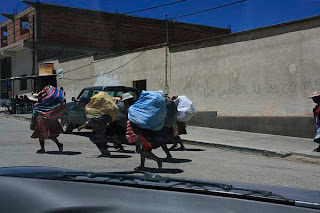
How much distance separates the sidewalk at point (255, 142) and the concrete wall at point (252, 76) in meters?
0.72

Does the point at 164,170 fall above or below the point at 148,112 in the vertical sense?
below

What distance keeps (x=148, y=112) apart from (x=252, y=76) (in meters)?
8.66

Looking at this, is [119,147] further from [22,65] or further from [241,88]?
[22,65]

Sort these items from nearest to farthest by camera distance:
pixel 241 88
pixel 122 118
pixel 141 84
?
1. pixel 122 118
2. pixel 241 88
3. pixel 141 84

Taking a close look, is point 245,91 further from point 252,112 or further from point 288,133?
point 288,133

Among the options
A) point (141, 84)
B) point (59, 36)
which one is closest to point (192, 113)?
point (141, 84)

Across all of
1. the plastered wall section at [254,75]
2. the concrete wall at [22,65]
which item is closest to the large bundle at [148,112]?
the plastered wall section at [254,75]

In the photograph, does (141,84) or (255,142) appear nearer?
(255,142)

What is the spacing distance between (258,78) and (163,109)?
8203 mm

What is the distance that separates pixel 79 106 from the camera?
1336 centimetres

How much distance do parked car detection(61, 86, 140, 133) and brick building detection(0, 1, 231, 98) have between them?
15.0 meters

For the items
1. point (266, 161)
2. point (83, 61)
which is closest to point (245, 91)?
point (266, 161)

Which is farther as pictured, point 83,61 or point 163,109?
point 83,61

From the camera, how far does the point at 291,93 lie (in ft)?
45.2
